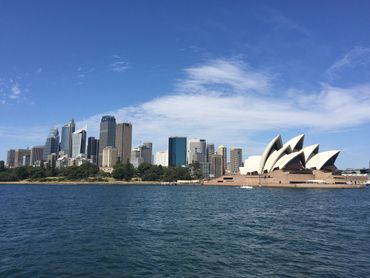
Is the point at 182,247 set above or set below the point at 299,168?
below

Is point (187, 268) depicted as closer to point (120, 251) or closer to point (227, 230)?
point (120, 251)

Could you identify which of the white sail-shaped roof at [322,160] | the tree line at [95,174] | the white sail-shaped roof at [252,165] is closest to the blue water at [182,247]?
the white sail-shaped roof at [322,160]

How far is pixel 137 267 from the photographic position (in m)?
16.4

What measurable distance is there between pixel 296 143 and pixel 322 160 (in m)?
10.1

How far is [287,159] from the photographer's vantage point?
382 ft

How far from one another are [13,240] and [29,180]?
16379 cm

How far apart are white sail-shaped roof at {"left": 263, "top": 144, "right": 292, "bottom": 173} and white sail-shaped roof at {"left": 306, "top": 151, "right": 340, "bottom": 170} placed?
8.53m

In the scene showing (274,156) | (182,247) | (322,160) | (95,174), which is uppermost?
(274,156)

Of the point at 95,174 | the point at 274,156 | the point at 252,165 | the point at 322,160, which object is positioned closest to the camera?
the point at 322,160

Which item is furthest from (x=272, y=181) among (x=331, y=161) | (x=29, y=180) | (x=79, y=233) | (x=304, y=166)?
(x=29, y=180)

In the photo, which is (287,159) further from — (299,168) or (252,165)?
(252,165)

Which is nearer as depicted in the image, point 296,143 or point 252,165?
point 296,143

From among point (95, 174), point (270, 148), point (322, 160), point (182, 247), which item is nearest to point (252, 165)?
point (270, 148)

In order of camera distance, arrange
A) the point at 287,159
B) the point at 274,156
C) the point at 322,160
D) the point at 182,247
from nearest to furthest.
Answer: the point at 182,247
the point at 287,159
the point at 322,160
the point at 274,156
